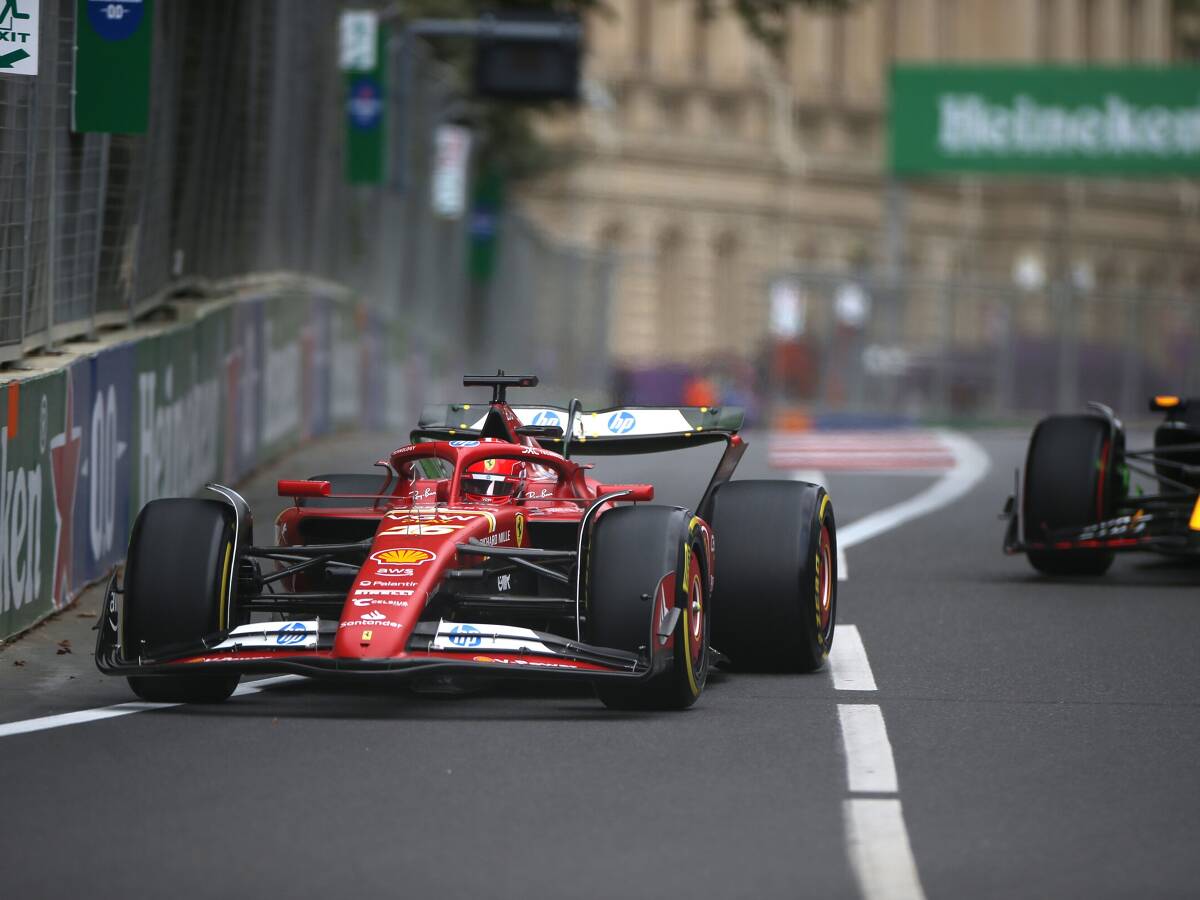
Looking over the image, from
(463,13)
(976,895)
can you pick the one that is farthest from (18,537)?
(463,13)

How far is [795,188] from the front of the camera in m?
63.8

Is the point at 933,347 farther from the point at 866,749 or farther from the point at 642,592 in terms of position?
the point at 866,749

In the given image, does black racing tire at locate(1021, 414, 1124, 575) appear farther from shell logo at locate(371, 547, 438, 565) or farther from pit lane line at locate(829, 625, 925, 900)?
shell logo at locate(371, 547, 438, 565)

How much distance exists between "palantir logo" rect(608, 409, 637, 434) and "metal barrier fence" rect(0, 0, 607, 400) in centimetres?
243

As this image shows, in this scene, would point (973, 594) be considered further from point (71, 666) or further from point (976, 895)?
point (976, 895)

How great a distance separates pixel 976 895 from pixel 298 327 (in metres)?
14.8

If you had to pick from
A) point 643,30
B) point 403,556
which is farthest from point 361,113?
point 643,30

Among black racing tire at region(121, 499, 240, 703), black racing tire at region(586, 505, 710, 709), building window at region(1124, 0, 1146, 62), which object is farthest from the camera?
building window at region(1124, 0, 1146, 62)

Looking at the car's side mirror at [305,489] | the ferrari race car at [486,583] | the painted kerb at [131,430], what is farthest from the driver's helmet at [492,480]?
the painted kerb at [131,430]

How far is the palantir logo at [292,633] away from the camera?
817 cm

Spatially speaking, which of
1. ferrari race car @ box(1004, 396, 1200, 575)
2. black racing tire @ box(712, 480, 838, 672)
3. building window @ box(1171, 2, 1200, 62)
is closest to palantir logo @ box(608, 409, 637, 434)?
black racing tire @ box(712, 480, 838, 672)

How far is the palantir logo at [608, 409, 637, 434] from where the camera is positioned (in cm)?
1044

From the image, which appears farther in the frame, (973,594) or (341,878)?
(973,594)

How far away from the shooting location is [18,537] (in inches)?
397
